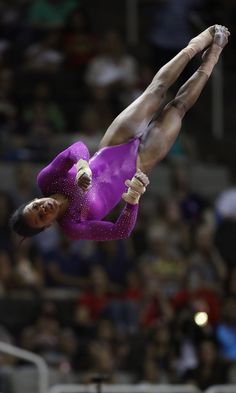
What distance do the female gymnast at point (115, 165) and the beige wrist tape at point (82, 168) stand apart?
1 centimetres

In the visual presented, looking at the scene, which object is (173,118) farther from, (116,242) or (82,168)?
(116,242)

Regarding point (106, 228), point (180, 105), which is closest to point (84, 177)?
point (106, 228)

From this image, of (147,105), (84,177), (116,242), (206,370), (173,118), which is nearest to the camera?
(84,177)

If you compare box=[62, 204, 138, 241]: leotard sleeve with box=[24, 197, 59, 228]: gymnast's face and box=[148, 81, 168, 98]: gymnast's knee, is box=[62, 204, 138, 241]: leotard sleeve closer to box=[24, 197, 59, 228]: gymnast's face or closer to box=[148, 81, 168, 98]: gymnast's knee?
box=[24, 197, 59, 228]: gymnast's face

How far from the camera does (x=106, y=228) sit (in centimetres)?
862

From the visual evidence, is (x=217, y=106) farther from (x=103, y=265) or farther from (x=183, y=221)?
(x=103, y=265)

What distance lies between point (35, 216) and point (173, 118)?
130 cm

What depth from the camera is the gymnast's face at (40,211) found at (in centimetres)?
838

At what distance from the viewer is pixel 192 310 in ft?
39.2

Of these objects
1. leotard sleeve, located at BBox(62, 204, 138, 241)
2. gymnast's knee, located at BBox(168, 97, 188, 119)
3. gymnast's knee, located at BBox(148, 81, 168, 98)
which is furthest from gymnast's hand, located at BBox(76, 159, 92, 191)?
gymnast's knee, located at BBox(168, 97, 188, 119)

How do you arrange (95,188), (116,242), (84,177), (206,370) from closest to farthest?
1. (84,177)
2. (95,188)
3. (206,370)
4. (116,242)

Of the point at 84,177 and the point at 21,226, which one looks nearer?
the point at 84,177

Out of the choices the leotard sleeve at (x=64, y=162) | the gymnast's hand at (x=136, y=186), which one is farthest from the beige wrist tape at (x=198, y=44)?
the gymnast's hand at (x=136, y=186)

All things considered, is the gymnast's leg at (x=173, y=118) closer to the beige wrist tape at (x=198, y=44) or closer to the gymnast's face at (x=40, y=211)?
the beige wrist tape at (x=198, y=44)
